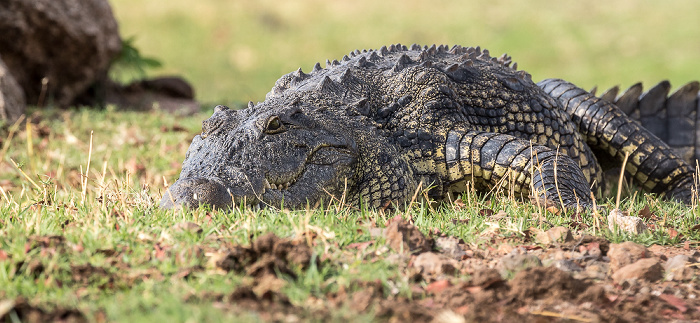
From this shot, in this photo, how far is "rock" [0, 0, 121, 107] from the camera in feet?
29.9

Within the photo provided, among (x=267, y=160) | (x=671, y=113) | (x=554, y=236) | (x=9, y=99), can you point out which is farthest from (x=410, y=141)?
(x=9, y=99)

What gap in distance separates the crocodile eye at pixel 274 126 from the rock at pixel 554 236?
151cm

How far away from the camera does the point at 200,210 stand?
3.33m

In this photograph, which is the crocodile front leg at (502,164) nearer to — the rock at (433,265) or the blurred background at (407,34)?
the rock at (433,265)

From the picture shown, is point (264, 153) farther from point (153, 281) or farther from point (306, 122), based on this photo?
point (153, 281)

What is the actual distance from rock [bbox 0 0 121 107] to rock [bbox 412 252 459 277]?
25.1 feet

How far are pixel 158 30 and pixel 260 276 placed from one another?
60.9 ft

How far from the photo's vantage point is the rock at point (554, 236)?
3125 mm

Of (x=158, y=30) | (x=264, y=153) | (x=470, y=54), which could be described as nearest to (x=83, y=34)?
(x=470, y=54)

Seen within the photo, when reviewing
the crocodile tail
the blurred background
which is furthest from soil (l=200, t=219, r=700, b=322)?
the blurred background

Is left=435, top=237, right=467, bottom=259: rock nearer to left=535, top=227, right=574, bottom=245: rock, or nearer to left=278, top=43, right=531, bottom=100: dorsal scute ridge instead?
left=535, top=227, right=574, bottom=245: rock

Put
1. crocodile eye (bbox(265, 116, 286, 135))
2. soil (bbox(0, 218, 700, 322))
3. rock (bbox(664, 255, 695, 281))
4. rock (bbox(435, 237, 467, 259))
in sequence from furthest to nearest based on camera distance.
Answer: crocodile eye (bbox(265, 116, 286, 135)) < rock (bbox(435, 237, 467, 259)) < rock (bbox(664, 255, 695, 281)) < soil (bbox(0, 218, 700, 322))

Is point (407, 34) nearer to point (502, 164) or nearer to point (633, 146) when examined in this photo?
point (633, 146)

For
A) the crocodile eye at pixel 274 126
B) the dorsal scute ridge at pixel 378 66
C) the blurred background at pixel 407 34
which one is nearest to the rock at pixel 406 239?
the crocodile eye at pixel 274 126
